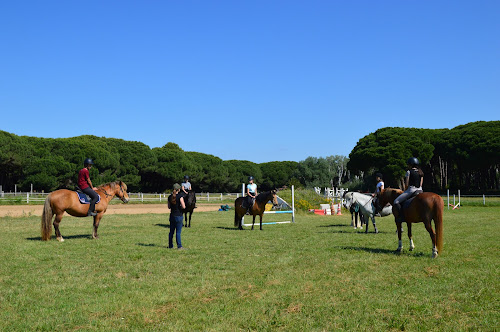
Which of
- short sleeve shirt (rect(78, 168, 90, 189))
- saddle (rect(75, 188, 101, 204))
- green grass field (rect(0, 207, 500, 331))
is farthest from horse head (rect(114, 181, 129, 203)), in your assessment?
green grass field (rect(0, 207, 500, 331))

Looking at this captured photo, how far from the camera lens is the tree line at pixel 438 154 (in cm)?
6203

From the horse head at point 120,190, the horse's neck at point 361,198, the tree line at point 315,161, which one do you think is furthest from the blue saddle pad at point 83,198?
the tree line at point 315,161

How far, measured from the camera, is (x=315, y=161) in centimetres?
8100

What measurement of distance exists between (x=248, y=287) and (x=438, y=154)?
234 feet

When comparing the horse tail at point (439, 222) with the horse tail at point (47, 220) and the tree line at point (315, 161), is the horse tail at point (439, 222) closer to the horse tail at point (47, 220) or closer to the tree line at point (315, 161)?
the horse tail at point (47, 220)

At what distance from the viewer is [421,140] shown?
228 ft

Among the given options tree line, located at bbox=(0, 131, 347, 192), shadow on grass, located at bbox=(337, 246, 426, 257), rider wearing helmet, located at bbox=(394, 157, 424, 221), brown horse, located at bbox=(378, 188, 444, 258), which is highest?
tree line, located at bbox=(0, 131, 347, 192)

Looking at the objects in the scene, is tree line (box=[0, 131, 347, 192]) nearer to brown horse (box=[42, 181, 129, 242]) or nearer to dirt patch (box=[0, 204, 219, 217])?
dirt patch (box=[0, 204, 219, 217])

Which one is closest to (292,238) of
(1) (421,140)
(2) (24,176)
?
(2) (24,176)

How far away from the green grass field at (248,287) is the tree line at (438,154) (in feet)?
183

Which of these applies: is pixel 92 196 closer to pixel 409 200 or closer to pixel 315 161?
pixel 409 200

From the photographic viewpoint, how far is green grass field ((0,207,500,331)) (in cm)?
535

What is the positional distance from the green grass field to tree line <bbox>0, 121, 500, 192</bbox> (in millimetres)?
38649

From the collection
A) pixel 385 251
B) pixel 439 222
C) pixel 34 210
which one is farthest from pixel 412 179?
pixel 34 210
